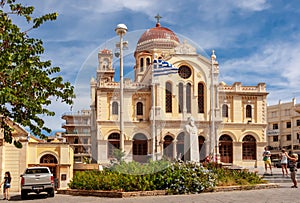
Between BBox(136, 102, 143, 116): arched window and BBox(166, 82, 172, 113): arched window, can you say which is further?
BBox(136, 102, 143, 116): arched window

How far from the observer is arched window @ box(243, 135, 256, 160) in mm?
52250

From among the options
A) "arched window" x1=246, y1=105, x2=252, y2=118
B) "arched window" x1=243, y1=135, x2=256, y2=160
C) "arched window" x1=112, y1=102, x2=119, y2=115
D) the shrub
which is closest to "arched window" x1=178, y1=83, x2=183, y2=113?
"arched window" x1=112, y1=102, x2=119, y2=115

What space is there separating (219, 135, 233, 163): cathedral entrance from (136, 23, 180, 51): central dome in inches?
470

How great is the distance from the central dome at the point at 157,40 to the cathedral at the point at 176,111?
0.39ft

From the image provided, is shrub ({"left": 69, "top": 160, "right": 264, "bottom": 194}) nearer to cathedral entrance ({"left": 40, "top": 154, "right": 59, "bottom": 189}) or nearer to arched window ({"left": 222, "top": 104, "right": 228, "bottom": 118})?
cathedral entrance ({"left": 40, "top": 154, "right": 59, "bottom": 189})

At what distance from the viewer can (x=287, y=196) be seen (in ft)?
47.5

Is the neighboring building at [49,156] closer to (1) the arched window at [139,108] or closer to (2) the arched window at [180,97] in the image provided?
(1) the arched window at [139,108]

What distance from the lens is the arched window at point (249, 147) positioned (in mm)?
52250

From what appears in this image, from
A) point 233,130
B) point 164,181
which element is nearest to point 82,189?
point 164,181

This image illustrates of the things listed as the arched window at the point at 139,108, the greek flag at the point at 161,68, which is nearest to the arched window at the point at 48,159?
the greek flag at the point at 161,68

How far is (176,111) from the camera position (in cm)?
5081

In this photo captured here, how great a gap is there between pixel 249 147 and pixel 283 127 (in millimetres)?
25340

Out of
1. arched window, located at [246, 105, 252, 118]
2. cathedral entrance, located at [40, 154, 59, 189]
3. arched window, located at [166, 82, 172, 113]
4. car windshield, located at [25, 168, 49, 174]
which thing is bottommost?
cathedral entrance, located at [40, 154, 59, 189]

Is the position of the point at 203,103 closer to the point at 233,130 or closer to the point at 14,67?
the point at 233,130
